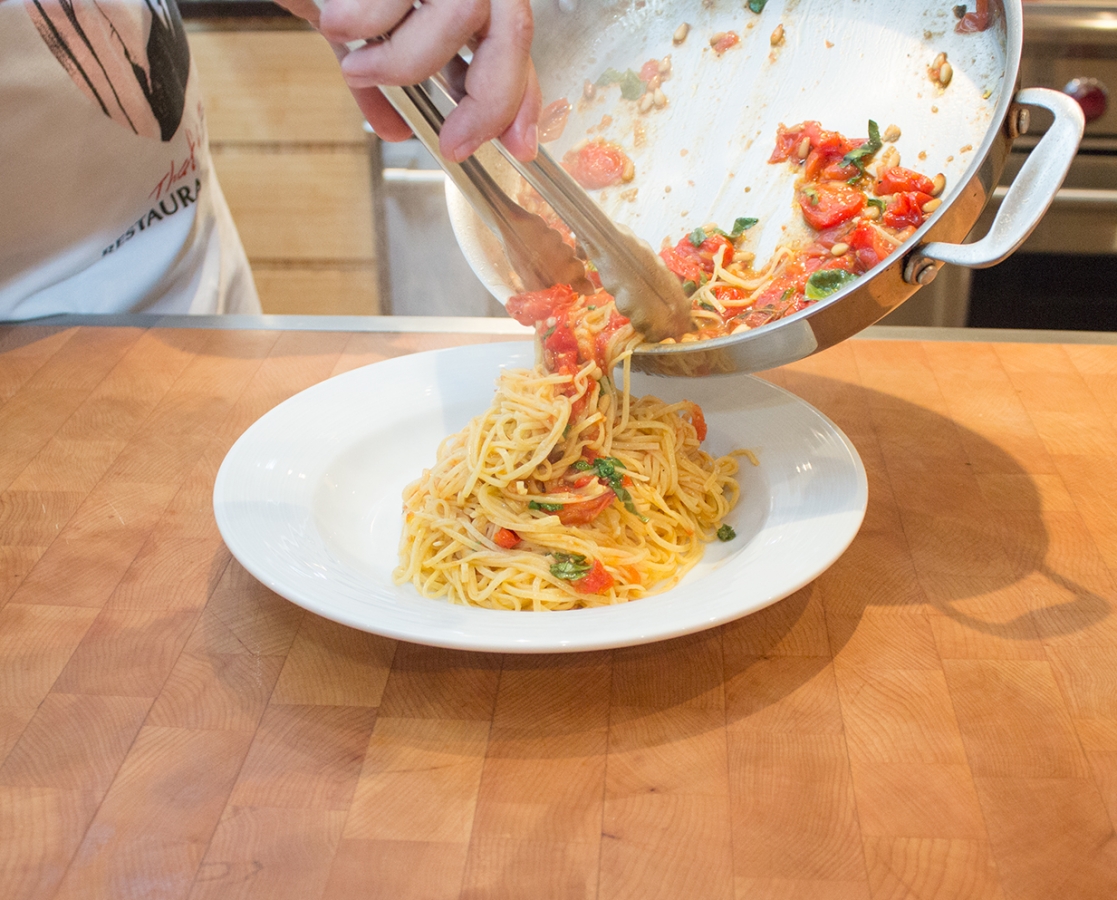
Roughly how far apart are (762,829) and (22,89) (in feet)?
6.46

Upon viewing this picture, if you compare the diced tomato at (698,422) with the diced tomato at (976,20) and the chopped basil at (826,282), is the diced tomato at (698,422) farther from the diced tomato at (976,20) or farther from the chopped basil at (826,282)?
the diced tomato at (976,20)

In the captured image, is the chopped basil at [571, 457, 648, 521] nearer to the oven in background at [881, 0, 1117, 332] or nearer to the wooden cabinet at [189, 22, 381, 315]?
the oven in background at [881, 0, 1117, 332]

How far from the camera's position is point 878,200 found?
4.25ft

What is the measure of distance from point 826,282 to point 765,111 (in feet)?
1.11

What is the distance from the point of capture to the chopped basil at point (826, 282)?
1271 mm

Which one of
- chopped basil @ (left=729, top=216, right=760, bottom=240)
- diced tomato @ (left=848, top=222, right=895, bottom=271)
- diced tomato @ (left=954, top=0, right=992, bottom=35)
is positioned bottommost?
chopped basil @ (left=729, top=216, right=760, bottom=240)

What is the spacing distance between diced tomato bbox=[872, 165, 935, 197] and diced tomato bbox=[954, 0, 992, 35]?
19cm

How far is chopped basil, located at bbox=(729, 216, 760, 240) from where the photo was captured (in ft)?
4.72

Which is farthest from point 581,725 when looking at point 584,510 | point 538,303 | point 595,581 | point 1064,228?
point 1064,228

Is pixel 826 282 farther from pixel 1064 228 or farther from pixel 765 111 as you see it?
pixel 1064 228

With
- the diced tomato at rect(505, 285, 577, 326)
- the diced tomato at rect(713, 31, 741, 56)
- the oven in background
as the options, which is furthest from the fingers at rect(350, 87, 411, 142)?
the oven in background

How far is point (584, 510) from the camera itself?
4.63 ft

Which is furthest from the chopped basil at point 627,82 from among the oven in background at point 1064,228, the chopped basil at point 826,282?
the oven in background at point 1064,228

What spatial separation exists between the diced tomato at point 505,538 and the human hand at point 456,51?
1.89 ft
